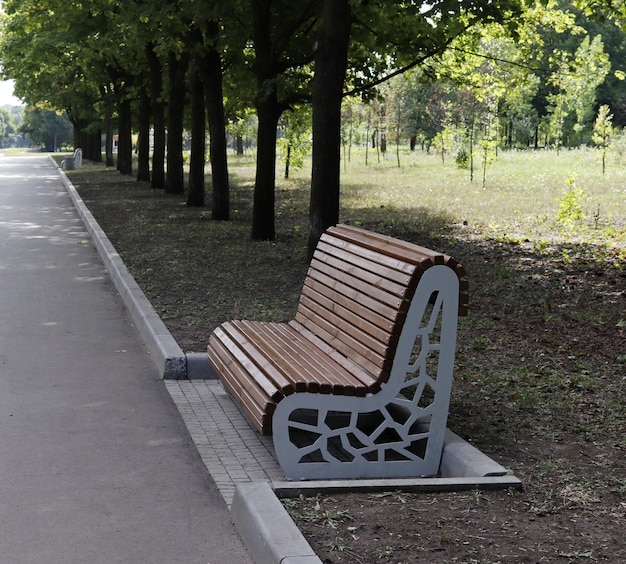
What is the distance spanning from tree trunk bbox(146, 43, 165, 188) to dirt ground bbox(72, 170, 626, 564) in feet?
44.2

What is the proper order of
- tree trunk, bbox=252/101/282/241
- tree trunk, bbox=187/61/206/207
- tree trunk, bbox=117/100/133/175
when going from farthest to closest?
tree trunk, bbox=117/100/133/175 → tree trunk, bbox=187/61/206/207 → tree trunk, bbox=252/101/282/241

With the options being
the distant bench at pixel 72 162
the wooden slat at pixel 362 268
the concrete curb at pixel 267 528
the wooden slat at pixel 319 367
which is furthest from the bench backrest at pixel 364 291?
the distant bench at pixel 72 162

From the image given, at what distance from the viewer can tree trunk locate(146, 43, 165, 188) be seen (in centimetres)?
2912

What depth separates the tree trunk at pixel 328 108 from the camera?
38.7 ft

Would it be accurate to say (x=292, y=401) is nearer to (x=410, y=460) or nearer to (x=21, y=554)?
(x=410, y=460)

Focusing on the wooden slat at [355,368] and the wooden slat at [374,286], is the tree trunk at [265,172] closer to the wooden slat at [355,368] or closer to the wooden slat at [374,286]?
the wooden slat at [374,286]

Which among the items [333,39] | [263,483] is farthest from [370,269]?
[333,39]

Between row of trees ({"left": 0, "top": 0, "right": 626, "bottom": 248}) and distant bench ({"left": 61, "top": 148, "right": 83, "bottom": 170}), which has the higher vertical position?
row of trees ({"left": 0, "top": 0, "right": 626, "bottom": 248})

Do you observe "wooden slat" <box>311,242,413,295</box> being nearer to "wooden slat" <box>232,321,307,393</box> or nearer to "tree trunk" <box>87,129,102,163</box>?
"wooden slat" <box>232,321,307,393</box>

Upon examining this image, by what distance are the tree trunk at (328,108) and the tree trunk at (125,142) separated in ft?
95.5

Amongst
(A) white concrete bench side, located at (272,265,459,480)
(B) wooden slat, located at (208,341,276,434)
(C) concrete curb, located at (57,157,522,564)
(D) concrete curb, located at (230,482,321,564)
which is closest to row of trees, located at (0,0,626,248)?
(B) wooden slat, located at (208,341,276,434)

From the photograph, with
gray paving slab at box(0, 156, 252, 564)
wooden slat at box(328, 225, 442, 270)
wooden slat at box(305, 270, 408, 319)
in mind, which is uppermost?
wooden slat at box(328, 225, 442, 270)

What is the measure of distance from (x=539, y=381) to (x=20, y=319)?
4.96 m

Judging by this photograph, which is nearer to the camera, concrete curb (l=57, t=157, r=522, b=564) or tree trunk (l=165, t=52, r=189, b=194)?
concrete curb (l=57, t=157, r=522, b=564)
